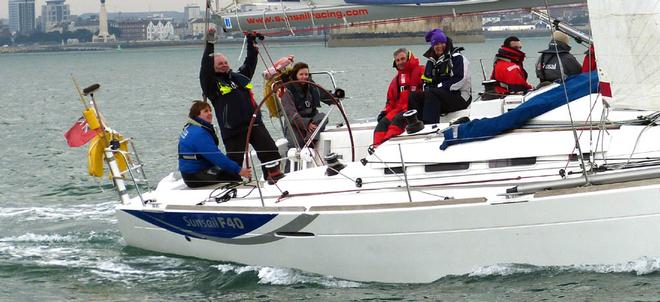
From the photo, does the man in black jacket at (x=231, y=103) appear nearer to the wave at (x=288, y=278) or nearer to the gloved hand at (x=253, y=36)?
the gloved hand at (x=253, y=36)

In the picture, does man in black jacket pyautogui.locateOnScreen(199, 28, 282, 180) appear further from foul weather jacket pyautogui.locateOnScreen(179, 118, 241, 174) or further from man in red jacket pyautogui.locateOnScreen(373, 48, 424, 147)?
man in red jacket pyautogui.locateOnScreen(373, 48, 424, 147)

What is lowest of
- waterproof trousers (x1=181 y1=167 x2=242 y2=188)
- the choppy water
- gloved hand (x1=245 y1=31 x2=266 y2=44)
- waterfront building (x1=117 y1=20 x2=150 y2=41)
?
waterfront building (x1=117 y1=20 x2=150 y2=41)

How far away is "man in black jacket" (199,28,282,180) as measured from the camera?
11750 millimetres

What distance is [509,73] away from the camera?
13375 millimetres

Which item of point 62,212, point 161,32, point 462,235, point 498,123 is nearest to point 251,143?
point 498,123

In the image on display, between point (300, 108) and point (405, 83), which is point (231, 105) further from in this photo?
point (405, 83)

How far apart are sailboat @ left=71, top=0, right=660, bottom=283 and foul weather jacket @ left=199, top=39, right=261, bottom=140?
605 millimetres

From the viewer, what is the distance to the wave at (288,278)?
1041 centimetres

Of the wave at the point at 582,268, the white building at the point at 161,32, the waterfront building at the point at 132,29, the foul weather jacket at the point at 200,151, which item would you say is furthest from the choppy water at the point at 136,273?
the waterfront building at the point at 132,29

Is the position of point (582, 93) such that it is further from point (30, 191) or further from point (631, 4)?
point (30, 191)

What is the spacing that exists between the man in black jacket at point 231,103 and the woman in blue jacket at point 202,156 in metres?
0.23

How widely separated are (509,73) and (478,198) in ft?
12.8

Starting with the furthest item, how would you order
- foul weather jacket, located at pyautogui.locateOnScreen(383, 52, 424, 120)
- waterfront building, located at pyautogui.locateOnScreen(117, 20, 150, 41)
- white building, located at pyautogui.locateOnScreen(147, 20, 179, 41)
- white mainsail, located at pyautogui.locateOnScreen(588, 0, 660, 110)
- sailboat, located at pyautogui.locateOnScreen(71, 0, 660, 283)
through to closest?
waterfront building, located at pyautogui.locateOnScreen(117, 20, 150, 41), white building, located at pyautogui.locateOnScreen(147, 20, 179, 41), foul weather jacket, located at pyautogui.locateOnScreen(383, 52, 424, 120), sailboat, located at pyautogui.locateOnScreen(71, 0, 660, 283), white mainsail, located at pyautogui.locateOnScreen(588, 0, 660, 110)

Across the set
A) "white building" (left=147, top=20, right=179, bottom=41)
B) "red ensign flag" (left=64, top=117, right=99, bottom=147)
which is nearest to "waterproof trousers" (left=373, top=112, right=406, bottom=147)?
"red ensign flag" (left=64, top=117, right=99, bottom=147)
